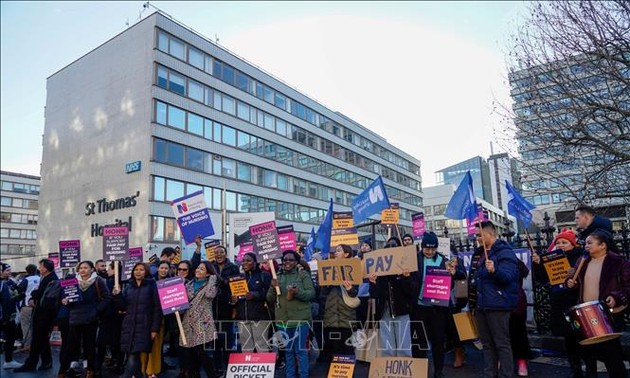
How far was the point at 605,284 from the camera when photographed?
563 cm

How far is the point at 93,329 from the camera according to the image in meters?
8.30

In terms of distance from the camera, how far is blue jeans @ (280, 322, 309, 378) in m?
7.06

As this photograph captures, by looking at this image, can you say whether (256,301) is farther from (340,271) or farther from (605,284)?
(605,284)

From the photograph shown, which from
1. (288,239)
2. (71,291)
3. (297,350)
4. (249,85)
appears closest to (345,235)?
(288,239)

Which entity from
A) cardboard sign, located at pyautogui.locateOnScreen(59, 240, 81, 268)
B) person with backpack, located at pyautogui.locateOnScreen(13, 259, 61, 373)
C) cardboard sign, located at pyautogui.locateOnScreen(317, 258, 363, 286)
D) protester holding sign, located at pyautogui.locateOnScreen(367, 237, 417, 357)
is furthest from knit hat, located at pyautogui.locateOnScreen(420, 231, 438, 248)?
cardboard sign, located at pyautogui.locateOnScreen(59, 240, 81, 268)

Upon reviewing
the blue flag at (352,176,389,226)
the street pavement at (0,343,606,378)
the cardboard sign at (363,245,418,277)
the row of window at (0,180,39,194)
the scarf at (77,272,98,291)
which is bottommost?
the street pavement at (0,343,606,378)

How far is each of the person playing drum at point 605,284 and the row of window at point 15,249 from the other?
96.8m

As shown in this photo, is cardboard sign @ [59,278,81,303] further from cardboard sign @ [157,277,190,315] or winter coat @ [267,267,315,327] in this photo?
winter coat @ [267,267,315,327]

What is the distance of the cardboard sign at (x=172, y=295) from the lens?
285 inches

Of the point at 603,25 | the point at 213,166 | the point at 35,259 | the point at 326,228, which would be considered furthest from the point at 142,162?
the point at 603,25

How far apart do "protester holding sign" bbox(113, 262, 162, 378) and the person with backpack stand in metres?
2.19

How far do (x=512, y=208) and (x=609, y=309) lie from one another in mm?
4653

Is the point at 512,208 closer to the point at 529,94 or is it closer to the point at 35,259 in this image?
the point at 529,94

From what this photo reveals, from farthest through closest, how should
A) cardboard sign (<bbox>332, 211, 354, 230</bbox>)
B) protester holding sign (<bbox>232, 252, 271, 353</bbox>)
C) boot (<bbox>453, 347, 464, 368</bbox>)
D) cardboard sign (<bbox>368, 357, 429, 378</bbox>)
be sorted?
cardboard sign (<bbox>332, 211, 354, 230</bbox>), boot (<bbox>453, 347, 464, 368</bbox>), protester holding sign (<bbox>232, 252, 271, 353</bbox>), cardboard sign (<bbox>368, 357, 429, 378</bbox>)
